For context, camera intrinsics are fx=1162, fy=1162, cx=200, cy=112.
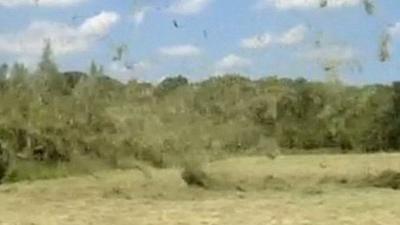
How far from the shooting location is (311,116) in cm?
2594

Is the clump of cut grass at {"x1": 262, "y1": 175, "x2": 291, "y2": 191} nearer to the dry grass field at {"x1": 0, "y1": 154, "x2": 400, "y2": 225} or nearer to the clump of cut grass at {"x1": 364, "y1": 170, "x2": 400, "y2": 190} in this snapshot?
the dry grass field at {"x1": 0, "y1": 154, "x2": 400, "y2": 225}

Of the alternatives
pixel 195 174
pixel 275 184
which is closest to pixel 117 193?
pixel 195 174

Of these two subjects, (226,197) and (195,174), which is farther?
(195,174)

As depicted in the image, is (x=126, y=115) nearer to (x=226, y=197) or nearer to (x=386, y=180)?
(x=226, y=197)

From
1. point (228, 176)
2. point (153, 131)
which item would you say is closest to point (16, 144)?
point (153, 131)

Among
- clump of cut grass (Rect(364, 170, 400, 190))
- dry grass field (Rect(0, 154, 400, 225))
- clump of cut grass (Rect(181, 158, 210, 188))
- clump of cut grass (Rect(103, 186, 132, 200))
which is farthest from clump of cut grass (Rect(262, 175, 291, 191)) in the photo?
clump of cut grass (Rect(103, 186, 132, 200))

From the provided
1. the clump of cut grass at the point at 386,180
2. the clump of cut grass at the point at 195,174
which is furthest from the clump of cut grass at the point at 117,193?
the clump of cut grass at the point at 386,180

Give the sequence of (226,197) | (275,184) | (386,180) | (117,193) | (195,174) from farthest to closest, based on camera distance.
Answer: (195,174) < (275,184) < (386,180) < (117,193) < (226,197)

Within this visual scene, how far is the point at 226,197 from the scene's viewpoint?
17.6 m

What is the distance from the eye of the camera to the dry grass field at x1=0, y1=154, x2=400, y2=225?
14750 millimetres

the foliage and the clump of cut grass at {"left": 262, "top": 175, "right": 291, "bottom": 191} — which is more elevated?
the foliage

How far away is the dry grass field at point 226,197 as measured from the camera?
14.8m

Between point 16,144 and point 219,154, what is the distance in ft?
12.4

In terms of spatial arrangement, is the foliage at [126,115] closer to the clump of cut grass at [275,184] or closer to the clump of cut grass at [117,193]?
the clump of cut grass at [275,184]
